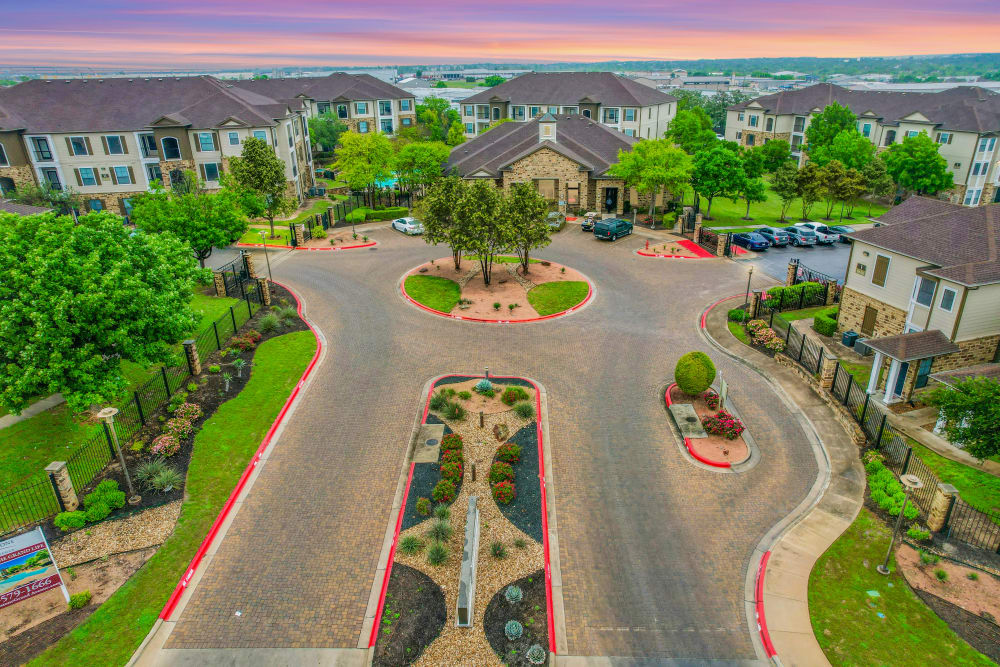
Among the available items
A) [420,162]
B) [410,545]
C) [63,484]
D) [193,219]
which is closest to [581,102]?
[420,162]

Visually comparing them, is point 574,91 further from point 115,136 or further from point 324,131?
point 115,136

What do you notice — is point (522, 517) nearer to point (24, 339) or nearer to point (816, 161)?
point (24, 339)

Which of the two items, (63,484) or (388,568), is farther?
(63,484)

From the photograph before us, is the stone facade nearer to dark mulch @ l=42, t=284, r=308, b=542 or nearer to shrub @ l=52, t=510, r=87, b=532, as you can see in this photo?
dark mulch @ l=42, t=284, r=308, b=542

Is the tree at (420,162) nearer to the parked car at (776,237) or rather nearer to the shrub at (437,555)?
the parked car at (776,237)

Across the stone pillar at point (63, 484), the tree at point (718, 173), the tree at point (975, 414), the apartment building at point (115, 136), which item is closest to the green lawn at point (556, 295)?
the tree at point (975, 414)

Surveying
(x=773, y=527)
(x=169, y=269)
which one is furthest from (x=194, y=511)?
(x=773, y=527)
